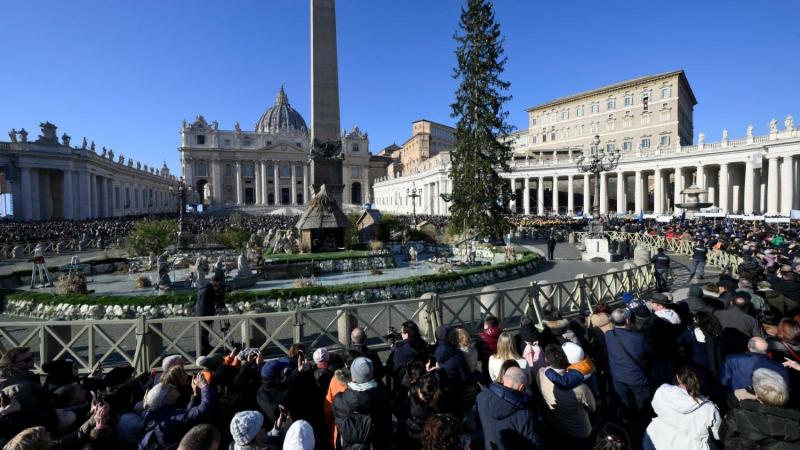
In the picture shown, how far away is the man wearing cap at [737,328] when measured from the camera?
15.4 ft

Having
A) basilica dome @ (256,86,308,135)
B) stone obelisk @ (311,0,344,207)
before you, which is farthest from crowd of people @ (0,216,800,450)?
basilica dome @ (256,86,308,135)

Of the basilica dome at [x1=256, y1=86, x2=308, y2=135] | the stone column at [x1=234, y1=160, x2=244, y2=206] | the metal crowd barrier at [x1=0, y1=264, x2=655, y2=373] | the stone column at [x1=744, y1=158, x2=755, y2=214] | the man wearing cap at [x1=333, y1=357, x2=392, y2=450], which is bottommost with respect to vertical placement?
the metal crowd barrier at [x1=0, y1=264, x2=655, y2=373]

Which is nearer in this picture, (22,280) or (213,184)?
(22,280)

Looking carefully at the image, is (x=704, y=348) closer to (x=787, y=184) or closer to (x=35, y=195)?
(x=787, y=184)

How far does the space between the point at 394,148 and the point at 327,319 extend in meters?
109

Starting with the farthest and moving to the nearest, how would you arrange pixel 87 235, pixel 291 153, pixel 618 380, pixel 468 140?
pixel 291 153 → pixel 87 235 → pixel 468 140 → pixel 618 380

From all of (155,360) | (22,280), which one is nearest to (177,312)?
(155,360)

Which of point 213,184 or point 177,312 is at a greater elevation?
point 213,184

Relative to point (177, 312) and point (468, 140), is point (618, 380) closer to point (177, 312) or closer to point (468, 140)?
point (177, 312)

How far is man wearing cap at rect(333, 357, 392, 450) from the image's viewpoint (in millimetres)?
3059

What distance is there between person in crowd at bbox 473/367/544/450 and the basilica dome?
108 meters

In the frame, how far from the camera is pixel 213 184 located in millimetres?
85625

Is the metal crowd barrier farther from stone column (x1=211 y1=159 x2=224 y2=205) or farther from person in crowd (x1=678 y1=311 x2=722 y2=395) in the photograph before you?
stone column (x1=211 y1=159 x2=224 y2=205)

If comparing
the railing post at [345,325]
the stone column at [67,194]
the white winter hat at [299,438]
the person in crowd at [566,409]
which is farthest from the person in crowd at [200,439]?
the stone column at [67,194]
